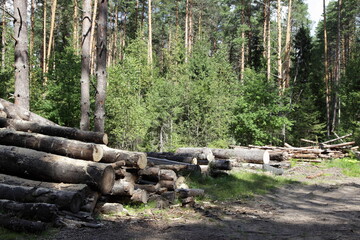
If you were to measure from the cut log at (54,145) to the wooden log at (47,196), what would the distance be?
1292 mm

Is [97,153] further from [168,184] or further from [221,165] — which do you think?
[221,165]

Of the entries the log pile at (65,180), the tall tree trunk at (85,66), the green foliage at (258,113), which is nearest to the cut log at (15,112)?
the log pile at (65,180)

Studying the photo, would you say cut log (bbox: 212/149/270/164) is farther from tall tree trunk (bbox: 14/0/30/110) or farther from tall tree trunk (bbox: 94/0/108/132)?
tall tree trunk (bbox: 14/0/30/110)

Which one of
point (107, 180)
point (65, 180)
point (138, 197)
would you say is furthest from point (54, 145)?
point (138, 197)

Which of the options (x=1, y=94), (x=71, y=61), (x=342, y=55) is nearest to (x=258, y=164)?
(x=71, y=61)

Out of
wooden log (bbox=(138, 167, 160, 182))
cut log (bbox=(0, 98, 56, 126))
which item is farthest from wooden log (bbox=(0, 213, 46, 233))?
cut log (bbox=(0, 98, 56, 126))

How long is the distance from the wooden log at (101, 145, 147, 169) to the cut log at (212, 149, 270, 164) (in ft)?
28.8

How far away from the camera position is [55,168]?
20.0ft

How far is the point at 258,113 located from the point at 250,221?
44.2 feet

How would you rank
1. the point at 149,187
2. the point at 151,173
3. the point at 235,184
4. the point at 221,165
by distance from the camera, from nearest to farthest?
the point at 149,187 → the point at 151,173 → the point at 235,184 → the point at 221,165

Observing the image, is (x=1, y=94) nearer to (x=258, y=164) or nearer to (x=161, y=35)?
(x=258, y=164)

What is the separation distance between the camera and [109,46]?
38.6 meters

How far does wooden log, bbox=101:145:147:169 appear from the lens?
688 cm

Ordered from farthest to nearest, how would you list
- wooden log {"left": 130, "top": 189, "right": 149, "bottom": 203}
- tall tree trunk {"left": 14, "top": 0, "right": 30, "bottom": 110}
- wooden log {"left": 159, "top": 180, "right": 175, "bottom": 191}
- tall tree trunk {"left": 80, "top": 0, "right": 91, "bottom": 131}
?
tall tree trunk {"left": 80, "top": 0, "right": 91, "bottom": 131} → tall tree trunk {"left": 14, "top": 0, "right": 30, "bottom": 110} → wooden log {"left": 159, "top": 180, "right": 175, "bottom": 191} → wooden log {"left": 130, "top": 189, "right": 149, "bottom": 203}
